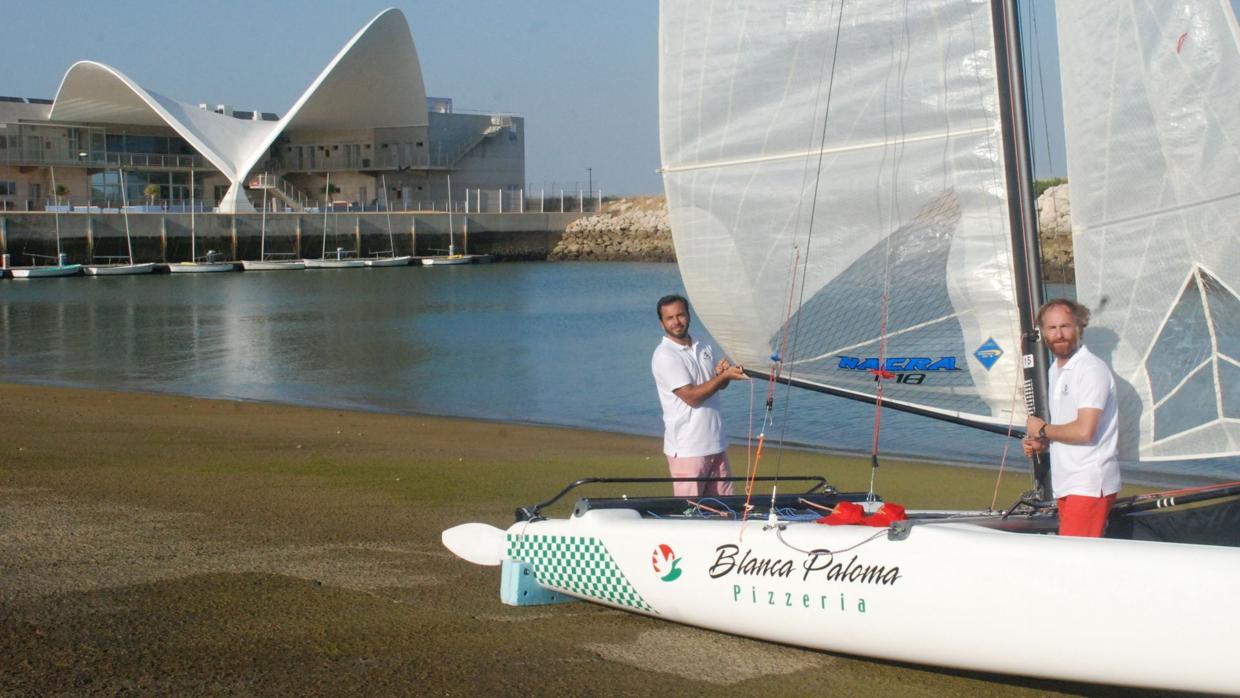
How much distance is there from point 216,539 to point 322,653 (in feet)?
6.52

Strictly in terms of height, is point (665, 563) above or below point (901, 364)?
below

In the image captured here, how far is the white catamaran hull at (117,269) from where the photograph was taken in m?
50.8

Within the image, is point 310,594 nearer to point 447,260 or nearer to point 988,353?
point 988,353

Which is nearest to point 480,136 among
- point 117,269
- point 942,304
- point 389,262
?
point 389,262

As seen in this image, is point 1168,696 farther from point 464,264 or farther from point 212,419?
point 464,264

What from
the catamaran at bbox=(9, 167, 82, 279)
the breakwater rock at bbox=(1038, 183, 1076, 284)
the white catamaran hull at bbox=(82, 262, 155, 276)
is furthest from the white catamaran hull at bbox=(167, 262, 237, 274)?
the breakwater rock at bbox=(1038, 183, 1076, 284)

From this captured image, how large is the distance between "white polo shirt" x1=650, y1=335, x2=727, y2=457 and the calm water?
22.9 feet

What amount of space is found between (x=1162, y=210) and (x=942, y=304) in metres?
1.00

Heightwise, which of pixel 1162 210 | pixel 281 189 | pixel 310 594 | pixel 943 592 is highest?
pixel 281 189

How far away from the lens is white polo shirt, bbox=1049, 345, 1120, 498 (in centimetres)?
439

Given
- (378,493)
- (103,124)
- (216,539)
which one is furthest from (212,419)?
(103,124)

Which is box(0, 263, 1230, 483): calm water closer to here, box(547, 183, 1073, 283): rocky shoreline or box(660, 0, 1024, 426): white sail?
box(660, 0, 1024, 426): white sail

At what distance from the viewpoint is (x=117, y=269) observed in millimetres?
51250

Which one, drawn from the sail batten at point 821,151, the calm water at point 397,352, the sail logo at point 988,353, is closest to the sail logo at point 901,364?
the sail logo at point 988,353
